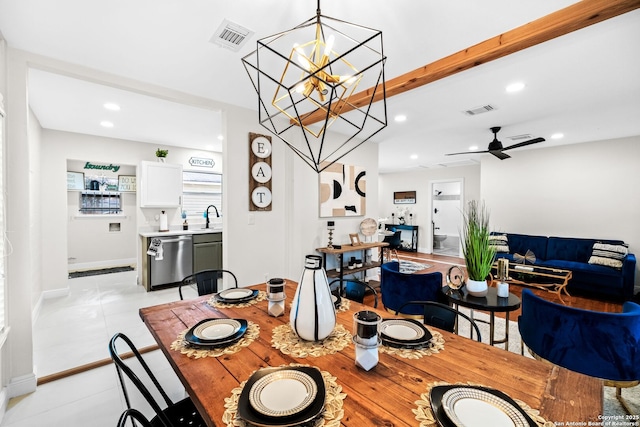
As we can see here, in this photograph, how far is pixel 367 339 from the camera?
3.54ft

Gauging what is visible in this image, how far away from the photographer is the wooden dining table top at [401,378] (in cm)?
88

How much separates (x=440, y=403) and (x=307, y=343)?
1.99 ft

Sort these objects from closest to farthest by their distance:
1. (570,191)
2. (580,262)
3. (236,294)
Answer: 1. (236,294)
2. (580,262)
3. (570,191)

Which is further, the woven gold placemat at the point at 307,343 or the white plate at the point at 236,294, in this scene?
the white plate at the point at 236,294

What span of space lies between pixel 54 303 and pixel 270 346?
441cm

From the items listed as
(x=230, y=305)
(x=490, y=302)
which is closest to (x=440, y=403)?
(x=230, y=305)

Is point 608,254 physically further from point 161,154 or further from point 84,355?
point 161,154

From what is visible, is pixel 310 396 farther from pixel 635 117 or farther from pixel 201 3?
pixel 635 117

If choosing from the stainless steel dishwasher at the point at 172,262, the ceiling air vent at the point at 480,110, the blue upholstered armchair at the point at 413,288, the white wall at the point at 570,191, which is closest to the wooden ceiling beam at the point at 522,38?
the ceiling air vent at the point at 480,110

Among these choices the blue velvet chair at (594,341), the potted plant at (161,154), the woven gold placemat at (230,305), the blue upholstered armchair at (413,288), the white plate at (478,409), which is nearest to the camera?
the white plate at (478,409)

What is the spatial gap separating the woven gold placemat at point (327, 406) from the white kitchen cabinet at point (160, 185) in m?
4.70

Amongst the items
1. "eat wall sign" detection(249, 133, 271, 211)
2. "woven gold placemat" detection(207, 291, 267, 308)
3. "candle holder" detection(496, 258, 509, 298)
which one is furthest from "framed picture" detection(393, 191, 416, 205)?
"woven gold placemat" detection(207, 291, 267, 308)

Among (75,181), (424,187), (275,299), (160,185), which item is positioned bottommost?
(275,299)

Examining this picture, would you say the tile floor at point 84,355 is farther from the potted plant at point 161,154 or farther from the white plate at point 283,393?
the potted plant at point 161,154
